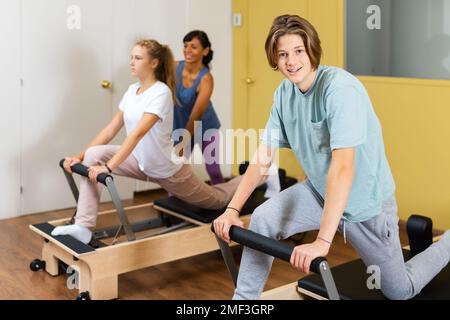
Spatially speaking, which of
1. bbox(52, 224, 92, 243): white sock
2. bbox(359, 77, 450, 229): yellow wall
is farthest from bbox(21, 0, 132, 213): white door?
bbox(359, 77, 450, 229): yellow wall

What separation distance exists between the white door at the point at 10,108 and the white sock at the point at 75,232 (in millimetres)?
1184

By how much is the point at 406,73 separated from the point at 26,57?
2.27 metres

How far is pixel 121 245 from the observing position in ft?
9.09

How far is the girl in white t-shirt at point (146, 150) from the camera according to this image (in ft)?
9.68

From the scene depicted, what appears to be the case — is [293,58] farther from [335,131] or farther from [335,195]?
[335,195]

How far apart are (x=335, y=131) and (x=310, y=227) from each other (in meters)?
0.40

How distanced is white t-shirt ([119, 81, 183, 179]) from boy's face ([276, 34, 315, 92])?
4.01 feet

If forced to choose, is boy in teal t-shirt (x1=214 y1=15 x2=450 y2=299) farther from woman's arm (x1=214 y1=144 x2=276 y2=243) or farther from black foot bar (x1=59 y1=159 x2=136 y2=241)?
black foot bar (x1=59 y1=159 x2=136 y2=241)

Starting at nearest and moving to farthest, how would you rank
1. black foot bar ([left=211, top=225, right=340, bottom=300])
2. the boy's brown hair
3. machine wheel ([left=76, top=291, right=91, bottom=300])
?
black foot bar ([left=211, top=225, right=340, bottom=300]) < the boy's brown hair < machine wheel ([left=76, top=291, right=91, bottom=300])

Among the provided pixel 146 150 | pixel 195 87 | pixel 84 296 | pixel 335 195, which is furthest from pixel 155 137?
pixel 335 195

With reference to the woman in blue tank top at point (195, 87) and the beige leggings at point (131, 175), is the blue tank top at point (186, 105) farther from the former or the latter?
the beige leggings at point (131, 175)

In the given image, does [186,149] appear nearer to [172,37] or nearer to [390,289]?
[172,37]

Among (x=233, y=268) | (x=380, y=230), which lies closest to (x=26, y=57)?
(x=233, y=268)

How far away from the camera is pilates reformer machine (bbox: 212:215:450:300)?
5.90ft
